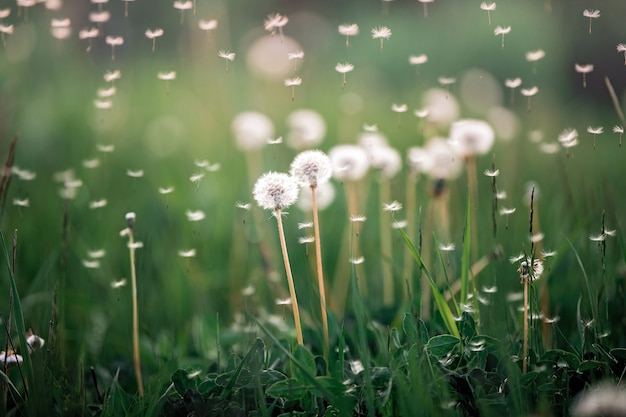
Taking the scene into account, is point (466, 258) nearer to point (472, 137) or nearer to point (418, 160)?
point (418, 160)

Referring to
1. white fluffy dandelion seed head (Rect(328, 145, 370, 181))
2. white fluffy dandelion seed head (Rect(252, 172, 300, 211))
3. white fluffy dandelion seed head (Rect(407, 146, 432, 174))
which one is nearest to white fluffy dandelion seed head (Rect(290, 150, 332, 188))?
white fluffy dandelion seed head (Rect(252, 172, 300, 211))

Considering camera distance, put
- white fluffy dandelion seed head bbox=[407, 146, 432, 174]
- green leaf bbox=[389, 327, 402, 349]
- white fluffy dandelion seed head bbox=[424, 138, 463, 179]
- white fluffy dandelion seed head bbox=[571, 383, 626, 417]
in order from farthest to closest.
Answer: white fluffy dandelion seed head bbox=[424, 138, 463, 179]
white fluffy dandelion seed head bbox=[407, 146, 432, 174]
green leaf bbox=[389, 327, 402, 349]
white fluffy dandelion seed head bbox=[571, 383, 626, 417]

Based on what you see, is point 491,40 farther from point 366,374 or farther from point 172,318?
point 366,374

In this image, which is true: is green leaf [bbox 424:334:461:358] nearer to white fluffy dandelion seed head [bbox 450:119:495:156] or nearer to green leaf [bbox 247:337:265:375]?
green leaf [bbox 247:337:265:375]

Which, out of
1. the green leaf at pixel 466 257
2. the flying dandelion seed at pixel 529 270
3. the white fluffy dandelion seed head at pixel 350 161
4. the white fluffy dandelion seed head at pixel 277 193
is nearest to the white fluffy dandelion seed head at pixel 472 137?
the white fluffy dandelion seed head at pixel 350 161

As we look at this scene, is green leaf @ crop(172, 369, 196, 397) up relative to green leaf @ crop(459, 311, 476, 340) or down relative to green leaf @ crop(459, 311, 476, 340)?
down

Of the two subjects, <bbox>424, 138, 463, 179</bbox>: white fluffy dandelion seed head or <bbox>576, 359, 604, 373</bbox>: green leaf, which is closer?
<bbox>576, 359, 604, 373</bbox>: green leaf

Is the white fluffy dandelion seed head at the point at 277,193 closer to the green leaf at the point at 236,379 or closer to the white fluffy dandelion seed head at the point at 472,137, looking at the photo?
the green leaf at the point at 236,379
